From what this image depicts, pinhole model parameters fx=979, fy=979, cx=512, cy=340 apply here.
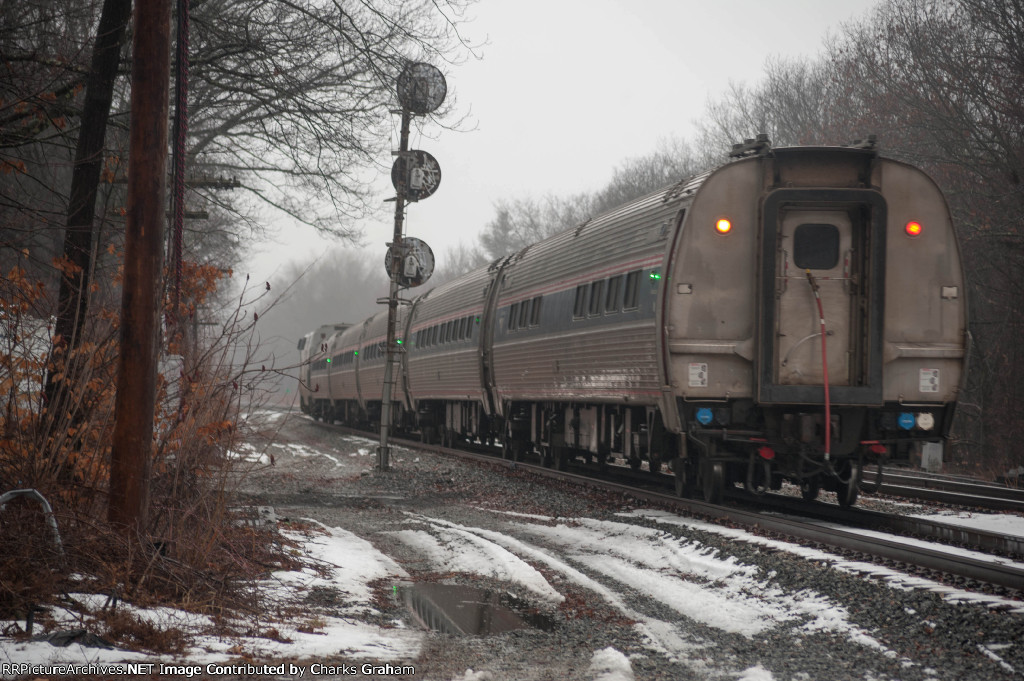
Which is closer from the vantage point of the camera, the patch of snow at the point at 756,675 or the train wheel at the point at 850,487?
the patch of snow at the point at 756,675

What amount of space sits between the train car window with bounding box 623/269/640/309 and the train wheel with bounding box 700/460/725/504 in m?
2.04

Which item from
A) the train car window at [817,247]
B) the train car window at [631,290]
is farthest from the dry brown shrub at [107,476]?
the train car window at [817,247]

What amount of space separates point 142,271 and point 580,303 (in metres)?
8.44

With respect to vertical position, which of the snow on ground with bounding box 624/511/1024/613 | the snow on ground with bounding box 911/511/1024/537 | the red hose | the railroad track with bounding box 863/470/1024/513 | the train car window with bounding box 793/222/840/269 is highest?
the train car window with bounding box 793/222/840/269

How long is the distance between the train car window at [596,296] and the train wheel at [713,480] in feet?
9.47

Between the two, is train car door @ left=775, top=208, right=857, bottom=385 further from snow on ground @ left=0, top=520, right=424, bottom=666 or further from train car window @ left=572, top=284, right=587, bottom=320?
snow on ground @ left=0, top=520, right=424, bottom=666

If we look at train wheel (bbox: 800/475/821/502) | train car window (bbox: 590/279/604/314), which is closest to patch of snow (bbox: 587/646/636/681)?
train wheel (bbox: 800/475/821/502)

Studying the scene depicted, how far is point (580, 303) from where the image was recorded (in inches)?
549

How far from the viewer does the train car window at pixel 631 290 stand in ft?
37.9

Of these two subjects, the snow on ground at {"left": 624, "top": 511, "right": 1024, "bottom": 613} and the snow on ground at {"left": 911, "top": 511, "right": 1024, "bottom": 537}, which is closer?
the snow on ground at {"left": 624, "top": 511, "right": 1024, "bottom": 613}

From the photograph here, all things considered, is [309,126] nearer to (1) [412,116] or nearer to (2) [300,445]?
(1) [412,116]

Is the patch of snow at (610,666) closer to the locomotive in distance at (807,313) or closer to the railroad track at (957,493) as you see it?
the locomotive in distance at (807,313)

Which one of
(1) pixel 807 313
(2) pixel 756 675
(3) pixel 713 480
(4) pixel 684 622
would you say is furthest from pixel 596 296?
(2) pixel 756 675

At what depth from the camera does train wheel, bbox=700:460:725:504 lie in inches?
435
